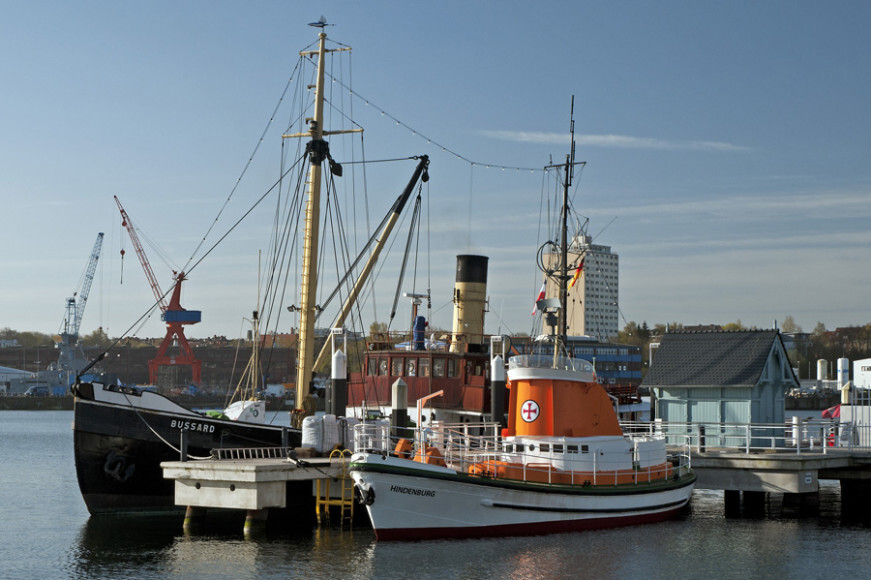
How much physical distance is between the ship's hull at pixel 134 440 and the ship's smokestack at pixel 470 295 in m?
10.7

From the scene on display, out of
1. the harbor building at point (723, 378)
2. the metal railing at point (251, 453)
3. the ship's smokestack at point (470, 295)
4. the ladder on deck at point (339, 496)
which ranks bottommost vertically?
the ladder on deck at point (339, 496)

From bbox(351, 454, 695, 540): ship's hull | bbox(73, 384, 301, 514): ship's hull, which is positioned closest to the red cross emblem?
bbox(351, 454, 695, 540): ship's hull

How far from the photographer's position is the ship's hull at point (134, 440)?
3256cm

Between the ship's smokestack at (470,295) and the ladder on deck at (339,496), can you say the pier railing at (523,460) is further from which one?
the ship's smokestack at (470,295)

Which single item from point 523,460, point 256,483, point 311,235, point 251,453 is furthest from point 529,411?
point 311,235

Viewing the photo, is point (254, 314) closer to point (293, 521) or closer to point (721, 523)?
point (293, 521)

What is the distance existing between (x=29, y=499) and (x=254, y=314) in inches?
458

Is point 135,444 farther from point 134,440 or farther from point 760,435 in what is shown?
point 760,435

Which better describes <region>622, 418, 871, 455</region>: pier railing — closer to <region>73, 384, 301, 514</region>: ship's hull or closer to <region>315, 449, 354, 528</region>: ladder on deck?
<region>315, 449, 354, 528</region>: ladder on deck

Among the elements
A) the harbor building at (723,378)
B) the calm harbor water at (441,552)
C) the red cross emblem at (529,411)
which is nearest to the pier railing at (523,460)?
the red cross emblem at (529,411)

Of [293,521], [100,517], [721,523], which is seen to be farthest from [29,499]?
[721,523]

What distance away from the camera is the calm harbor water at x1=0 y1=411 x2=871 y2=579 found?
24.3 meters

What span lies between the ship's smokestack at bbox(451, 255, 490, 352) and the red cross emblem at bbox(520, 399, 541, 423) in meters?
12.3

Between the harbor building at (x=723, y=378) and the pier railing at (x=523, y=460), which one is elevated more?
the harbor building at (x=723, y=378)
